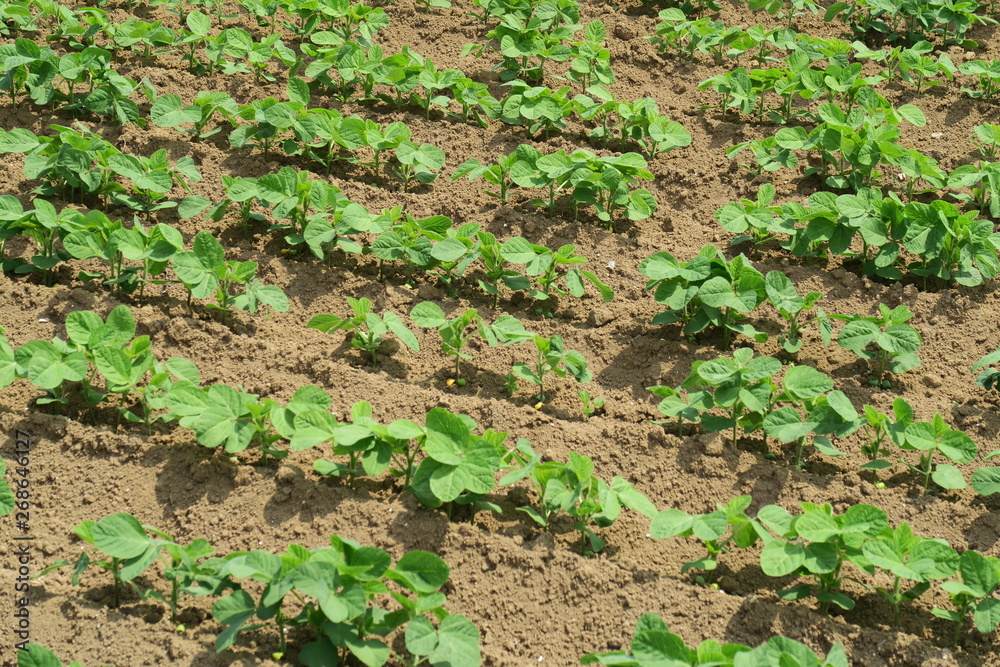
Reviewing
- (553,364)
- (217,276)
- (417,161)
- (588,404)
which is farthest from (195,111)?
(588,404)

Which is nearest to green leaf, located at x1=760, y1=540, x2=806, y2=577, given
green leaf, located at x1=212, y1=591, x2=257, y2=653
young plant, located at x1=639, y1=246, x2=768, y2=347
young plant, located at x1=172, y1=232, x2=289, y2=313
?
young plant, located at x1=639, y1=246, x2=768, y2=347

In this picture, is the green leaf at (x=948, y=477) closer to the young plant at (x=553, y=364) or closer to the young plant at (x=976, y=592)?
the young plant at (x=976, y=592)

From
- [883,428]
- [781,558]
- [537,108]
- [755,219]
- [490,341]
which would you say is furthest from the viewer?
[537,108]

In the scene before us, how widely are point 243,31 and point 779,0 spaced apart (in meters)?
3.15

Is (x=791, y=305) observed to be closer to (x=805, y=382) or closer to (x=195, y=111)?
(x=805, y=382)

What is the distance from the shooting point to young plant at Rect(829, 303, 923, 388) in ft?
12.0

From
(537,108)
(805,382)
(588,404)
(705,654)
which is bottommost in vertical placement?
(588,404)

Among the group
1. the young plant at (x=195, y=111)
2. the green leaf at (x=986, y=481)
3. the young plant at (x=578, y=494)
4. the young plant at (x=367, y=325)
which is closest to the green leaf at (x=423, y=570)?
the young plant at (x=578, y=494)

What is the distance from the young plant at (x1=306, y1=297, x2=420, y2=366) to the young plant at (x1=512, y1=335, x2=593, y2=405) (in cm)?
40

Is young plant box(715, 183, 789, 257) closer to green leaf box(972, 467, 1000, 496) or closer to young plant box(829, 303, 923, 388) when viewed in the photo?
young plant box(829, 303, 923, 388)

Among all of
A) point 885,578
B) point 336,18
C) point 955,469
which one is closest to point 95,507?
point 885,578

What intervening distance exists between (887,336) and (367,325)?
188cm

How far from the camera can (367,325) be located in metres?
3.60

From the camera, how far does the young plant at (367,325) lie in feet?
11.7
